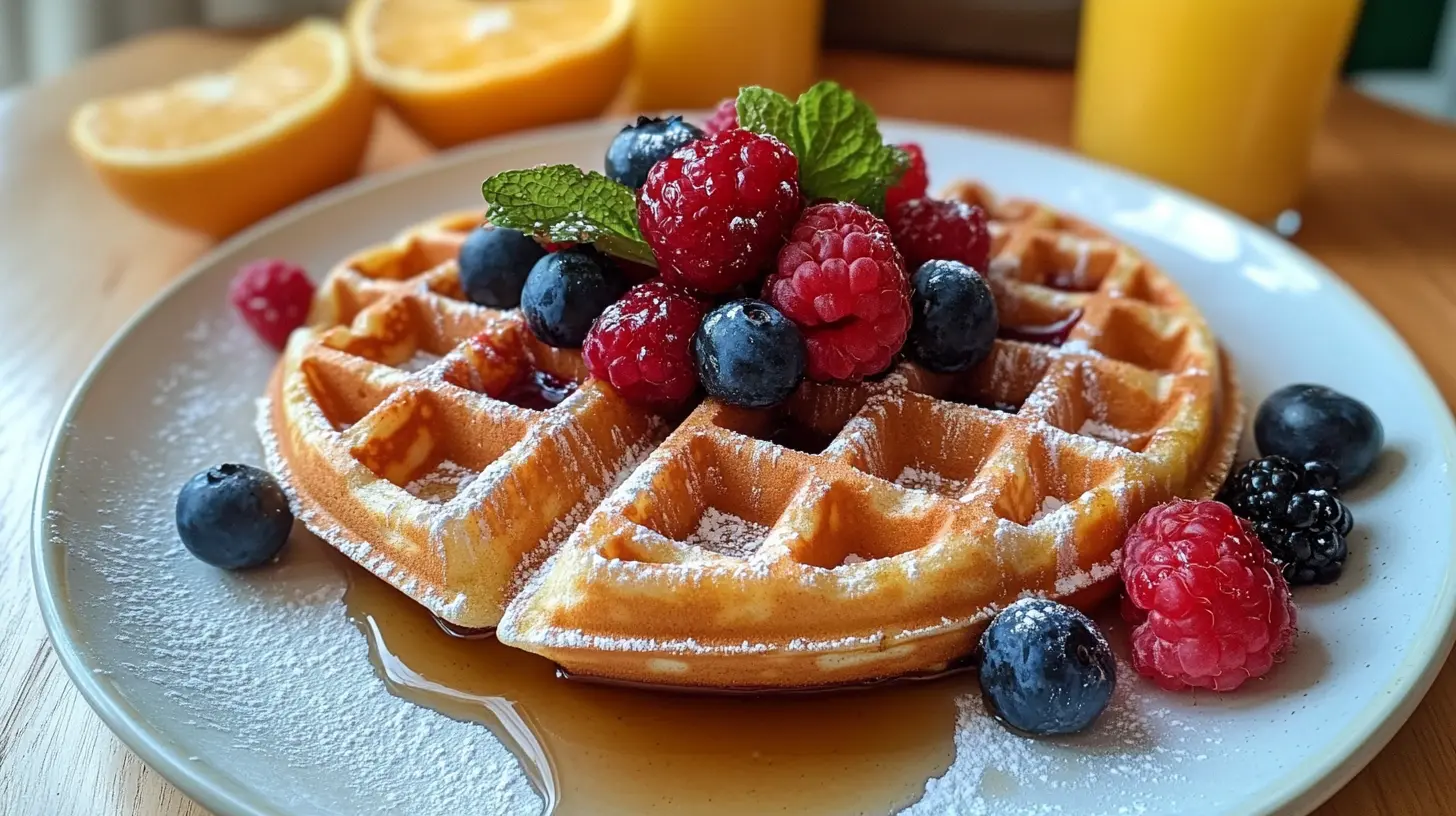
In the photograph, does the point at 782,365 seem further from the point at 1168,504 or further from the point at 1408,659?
the point at 1408,659

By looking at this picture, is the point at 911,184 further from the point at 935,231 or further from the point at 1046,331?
the point at 1046,331

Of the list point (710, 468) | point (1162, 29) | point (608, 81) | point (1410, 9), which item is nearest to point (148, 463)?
point (710, 468)

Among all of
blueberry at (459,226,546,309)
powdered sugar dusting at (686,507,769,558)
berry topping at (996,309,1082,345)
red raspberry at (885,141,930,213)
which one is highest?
red raspberry at (885,141,930,213)

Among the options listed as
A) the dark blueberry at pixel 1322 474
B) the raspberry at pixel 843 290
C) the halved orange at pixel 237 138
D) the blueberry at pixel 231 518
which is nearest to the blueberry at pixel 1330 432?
the dark blueberry at pixel 1322 474

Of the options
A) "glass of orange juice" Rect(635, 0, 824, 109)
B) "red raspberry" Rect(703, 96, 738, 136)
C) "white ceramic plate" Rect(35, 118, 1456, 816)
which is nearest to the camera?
"white ceramic plate" Rect(35, 118, 1456, 816)

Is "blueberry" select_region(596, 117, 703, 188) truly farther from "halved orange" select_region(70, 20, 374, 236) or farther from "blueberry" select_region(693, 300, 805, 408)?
"halved orange" select_region(70, 20, 374, 236)

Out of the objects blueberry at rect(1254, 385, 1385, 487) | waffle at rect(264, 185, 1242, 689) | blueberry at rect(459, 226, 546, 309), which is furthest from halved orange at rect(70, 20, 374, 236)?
blueberry at rect(1254, 385, 1385, 487)

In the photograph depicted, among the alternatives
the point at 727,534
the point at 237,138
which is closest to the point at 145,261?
the point at 237,138
